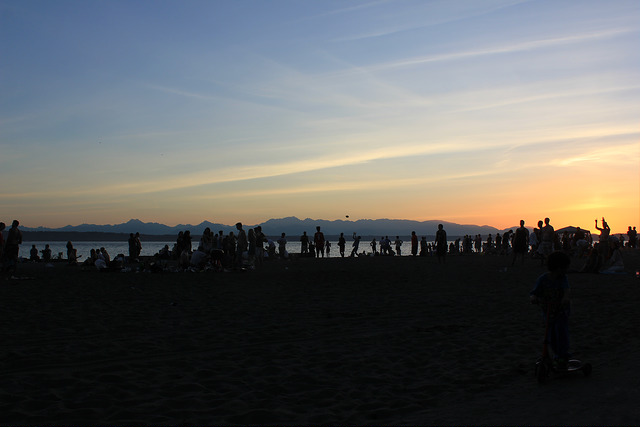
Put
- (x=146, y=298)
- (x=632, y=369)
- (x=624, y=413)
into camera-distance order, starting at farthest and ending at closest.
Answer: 1. (x=146, y=298)
2. (x=632, y=369)
3. (x=624, y=413)

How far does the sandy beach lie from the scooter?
0.36 feet

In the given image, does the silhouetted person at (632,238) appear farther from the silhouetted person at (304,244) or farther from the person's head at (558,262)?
the person's head at (558,262)

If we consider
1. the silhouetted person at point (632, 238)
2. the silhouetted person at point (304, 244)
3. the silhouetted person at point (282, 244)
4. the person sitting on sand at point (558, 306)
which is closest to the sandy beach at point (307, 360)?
the person sitting on sand at point (558, 306)

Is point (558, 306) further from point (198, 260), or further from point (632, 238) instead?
point (632, 238)

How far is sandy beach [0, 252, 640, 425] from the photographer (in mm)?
4945

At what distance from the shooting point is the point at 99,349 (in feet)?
24.4

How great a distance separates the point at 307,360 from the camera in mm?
6961

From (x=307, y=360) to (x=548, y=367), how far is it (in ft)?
9.16

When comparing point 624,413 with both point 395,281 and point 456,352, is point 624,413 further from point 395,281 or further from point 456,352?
point 395,281

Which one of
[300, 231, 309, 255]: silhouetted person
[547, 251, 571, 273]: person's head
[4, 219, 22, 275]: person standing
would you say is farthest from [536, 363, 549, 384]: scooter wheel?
[300, 231, 309, 255]: silhouetted person

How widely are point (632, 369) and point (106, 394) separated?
551cm

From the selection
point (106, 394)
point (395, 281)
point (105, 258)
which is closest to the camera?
point (106, 394)

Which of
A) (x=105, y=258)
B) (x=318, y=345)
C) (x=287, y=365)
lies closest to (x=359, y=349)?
(x=318, y=345)

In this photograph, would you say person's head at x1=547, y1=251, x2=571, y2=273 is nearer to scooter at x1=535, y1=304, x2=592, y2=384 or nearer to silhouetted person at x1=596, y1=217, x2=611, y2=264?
scooter at x1=535, y1=304, x2=592, y2=384
